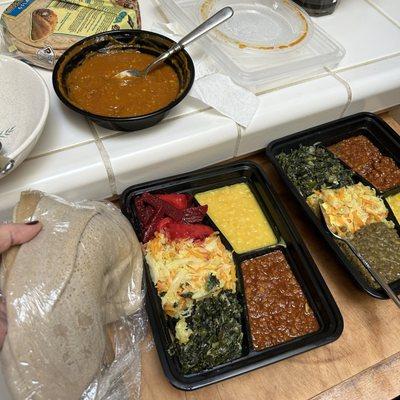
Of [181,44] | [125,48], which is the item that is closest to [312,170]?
[181,44]

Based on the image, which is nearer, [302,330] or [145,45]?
[302,330]

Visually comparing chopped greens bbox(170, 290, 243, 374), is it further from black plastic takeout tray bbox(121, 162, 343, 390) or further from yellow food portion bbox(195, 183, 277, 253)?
yellow food portion bbox(195, 183, 277, 253)

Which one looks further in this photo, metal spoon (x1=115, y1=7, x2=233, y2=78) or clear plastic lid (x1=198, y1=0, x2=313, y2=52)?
clear plastic lid (x1=198, y1=0, x2=313, y2=52)

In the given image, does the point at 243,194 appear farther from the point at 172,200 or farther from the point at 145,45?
the point at 145,45

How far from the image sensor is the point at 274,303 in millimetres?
975

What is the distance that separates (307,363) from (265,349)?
0.11m

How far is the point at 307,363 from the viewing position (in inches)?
36.3

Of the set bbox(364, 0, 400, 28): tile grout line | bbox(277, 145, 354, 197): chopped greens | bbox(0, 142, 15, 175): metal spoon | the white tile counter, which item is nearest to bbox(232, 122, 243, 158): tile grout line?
the white tile counter

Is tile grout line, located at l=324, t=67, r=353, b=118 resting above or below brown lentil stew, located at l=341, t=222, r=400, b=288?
above

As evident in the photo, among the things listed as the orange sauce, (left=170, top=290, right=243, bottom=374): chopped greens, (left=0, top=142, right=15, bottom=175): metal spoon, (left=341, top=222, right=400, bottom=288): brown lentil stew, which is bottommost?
(left=170, top=290, right=243, bottom=374): chopped greens

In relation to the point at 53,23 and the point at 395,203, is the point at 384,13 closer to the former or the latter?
the point at 395,203

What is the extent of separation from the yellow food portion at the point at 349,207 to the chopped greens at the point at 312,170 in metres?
0.04

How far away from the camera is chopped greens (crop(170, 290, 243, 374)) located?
87 centimetres

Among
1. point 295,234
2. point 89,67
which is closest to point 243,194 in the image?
point 295,234
